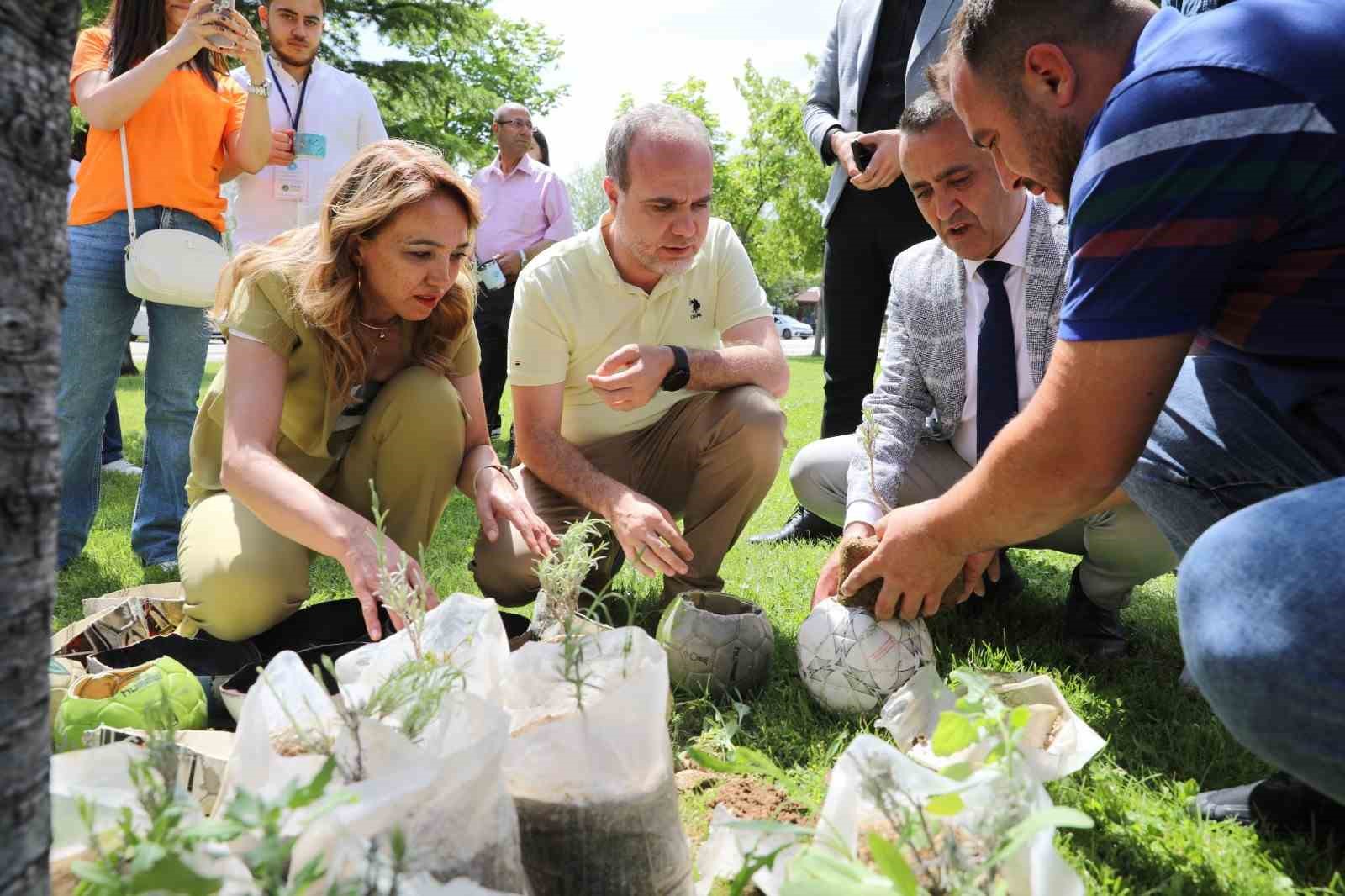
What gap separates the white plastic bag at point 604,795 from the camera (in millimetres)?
1375

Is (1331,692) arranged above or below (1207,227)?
below

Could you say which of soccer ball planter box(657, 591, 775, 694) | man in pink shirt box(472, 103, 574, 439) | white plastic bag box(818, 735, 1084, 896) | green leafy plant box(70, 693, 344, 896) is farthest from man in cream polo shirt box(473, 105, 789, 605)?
man in pink shirt box(472, 103, 574, 439)

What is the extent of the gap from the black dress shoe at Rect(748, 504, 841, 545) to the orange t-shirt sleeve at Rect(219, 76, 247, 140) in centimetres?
271

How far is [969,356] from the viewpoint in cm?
310

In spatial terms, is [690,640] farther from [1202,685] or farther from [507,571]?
[1202,685]

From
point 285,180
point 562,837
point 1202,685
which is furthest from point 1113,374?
point 285,180

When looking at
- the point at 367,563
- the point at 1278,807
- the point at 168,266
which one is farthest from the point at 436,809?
the point at 168,266

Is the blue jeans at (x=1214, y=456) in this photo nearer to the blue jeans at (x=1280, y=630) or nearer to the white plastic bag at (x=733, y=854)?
the blue jeans at (x=1280, y=630)

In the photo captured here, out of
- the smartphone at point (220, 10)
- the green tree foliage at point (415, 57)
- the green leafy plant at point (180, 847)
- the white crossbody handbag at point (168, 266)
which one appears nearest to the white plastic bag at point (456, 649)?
the green leafy plant at point (180, 847)

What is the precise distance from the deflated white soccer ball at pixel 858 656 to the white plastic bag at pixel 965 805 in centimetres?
102

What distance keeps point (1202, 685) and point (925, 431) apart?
1833 millimetres

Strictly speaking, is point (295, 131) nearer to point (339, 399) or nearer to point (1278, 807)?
point (339, 399)

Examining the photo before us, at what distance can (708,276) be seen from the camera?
3.58 metres

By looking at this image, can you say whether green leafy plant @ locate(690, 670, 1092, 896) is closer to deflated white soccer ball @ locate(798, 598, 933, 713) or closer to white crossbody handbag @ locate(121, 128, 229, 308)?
deflated white soccer ball @ locate(798, 598, 933, 713)
